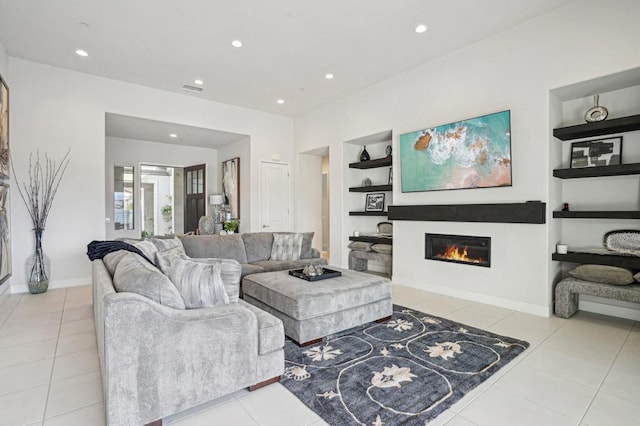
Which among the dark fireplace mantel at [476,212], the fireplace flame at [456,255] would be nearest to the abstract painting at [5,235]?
the dark fireplace mantel at [476,212]

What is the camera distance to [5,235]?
167 inches

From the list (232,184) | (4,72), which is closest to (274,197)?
(232,184)

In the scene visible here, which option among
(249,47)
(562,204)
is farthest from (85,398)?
(562,204)

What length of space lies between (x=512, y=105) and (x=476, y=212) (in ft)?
4.33

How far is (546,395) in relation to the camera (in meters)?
2.07

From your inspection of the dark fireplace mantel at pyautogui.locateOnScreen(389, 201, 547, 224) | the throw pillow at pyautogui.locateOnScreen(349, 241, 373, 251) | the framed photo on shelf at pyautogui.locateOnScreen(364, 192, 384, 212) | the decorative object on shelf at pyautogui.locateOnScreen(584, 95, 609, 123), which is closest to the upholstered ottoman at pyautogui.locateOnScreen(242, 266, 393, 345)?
the dark fireplace mantel at pyautogui.locateOnScreen(389, 201, 547, 224)

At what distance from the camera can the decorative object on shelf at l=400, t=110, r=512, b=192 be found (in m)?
3.87

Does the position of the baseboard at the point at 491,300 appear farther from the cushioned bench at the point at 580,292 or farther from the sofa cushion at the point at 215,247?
the sofa cushion at the point at 215,247

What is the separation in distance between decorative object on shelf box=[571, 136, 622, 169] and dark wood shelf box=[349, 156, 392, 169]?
2507mm

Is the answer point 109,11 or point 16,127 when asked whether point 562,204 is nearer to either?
point 109,11

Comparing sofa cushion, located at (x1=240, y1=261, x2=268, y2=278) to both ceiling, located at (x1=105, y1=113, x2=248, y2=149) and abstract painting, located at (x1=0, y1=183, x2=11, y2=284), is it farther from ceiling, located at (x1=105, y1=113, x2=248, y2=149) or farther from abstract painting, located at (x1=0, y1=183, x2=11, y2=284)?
ceiling, located at (x1=105, y1=113, x2=248, y2=149)

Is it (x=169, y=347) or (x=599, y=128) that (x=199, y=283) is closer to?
(x=169, y=347)

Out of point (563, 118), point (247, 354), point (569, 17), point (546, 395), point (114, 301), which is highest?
point (569, 17)

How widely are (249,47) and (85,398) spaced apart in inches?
159
